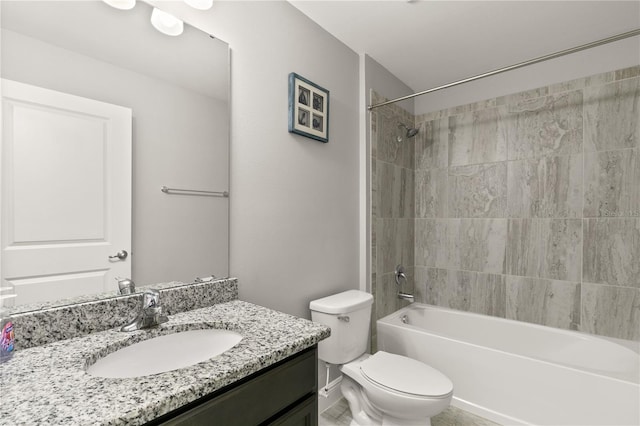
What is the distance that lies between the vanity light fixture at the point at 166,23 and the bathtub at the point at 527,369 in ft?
7.21

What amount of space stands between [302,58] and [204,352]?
5.30 feet

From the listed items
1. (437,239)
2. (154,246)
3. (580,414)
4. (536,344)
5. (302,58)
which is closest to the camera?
(154,246)

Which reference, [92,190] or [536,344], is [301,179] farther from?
[536,344]

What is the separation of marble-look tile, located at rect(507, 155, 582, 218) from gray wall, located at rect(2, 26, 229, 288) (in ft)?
7.41

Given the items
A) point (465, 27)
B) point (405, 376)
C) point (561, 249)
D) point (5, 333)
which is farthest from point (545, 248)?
point (5, 333)

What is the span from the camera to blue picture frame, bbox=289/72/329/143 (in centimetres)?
171

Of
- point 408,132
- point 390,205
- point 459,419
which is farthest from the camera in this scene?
point 408,132

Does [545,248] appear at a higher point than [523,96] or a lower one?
lower

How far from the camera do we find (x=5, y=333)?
2.60ft

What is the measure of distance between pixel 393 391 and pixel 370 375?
6.0 inches

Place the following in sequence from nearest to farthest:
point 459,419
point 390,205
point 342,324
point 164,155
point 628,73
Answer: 1. point 164,155
2. point 342,324
3. point 459,419
4. point 628,73
5. point 390,205

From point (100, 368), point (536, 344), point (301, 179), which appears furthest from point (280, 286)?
point (536, 344)

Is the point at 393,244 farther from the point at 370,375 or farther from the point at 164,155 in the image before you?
the point at 164,155

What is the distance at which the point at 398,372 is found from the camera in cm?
166
